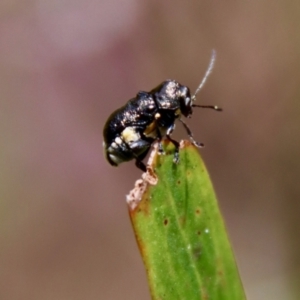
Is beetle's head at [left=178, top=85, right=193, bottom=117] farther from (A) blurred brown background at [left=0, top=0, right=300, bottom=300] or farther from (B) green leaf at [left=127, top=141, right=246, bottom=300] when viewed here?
(A) blurred brown background at [left=0, top=0, right=300, bottom=300]

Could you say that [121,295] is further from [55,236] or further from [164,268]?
[164,268]

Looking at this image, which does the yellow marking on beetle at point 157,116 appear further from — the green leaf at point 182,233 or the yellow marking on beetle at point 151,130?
the green leaf at point 182,233

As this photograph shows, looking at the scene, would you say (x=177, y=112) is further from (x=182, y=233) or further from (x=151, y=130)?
(x=182, y=233)

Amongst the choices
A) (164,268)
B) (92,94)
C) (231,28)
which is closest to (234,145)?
(231,28)

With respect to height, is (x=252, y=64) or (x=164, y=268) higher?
(x=252, y=64)

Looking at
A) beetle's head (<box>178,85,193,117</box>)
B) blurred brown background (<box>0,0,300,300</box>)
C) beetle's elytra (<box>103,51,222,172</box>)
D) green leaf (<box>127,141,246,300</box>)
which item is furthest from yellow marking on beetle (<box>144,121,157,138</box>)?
blurred brown background (<box>0,0,300,300</box>)
